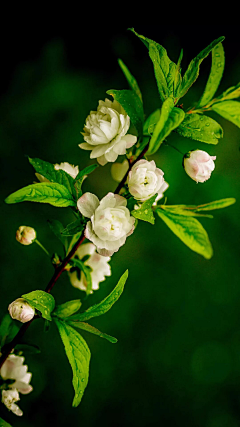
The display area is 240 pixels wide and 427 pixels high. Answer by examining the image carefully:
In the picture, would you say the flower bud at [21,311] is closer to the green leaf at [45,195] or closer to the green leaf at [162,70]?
the green leaf at [45,195]

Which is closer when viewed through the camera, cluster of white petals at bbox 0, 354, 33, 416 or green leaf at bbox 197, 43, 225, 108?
green leaf at bbox 197, 43, 225, 108

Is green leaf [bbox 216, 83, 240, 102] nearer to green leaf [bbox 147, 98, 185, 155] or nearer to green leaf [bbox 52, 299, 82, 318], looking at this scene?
green leaf [bbox 147, 98, 185, 155]

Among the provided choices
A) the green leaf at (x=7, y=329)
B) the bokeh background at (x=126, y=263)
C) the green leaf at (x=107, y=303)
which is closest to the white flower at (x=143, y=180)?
the green leaf at (x=107, y=303)

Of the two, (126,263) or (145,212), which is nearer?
(145,212)

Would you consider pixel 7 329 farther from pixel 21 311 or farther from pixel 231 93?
pixel 231 93

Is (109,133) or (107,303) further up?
(109,133)

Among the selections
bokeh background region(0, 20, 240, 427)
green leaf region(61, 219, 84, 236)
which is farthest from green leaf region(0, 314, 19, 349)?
bokeh background region(0, 20, 240, 427)

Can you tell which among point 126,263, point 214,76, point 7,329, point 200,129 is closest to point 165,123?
point 200,129
